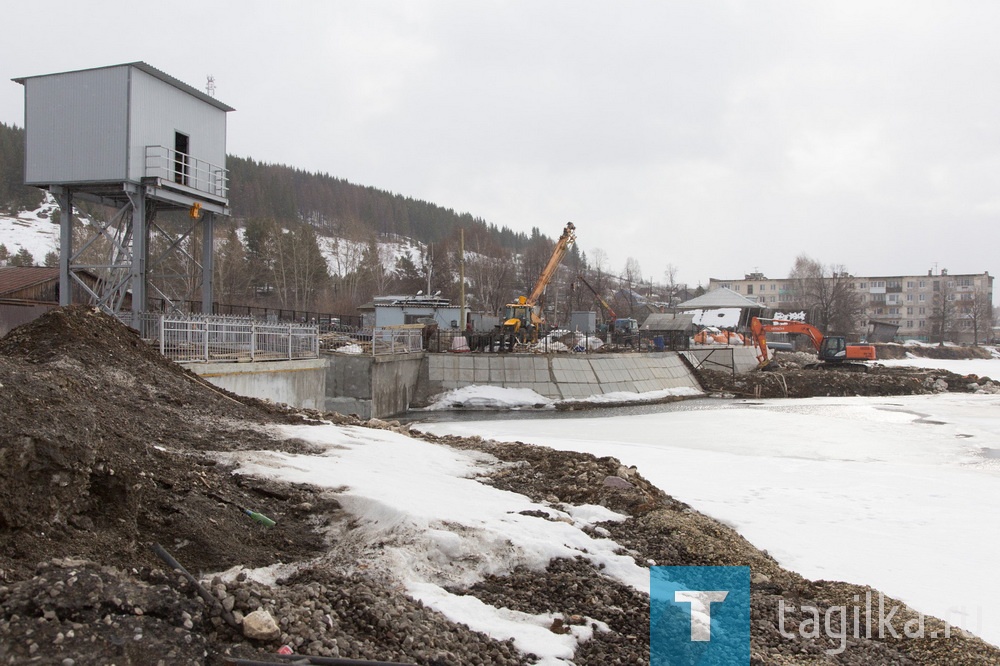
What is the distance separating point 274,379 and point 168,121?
9.84 metres

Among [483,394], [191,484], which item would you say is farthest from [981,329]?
[191,484]

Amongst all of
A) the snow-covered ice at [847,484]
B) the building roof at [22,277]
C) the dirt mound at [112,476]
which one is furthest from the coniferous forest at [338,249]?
the dirt mound at [112,476]

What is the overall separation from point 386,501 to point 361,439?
4200mm

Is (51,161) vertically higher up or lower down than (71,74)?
lower down

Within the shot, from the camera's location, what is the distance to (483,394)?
3080cm

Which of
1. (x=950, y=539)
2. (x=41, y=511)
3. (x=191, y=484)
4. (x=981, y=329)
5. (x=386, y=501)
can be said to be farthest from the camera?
(x=981, y=329)

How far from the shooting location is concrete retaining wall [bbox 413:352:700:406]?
31.6 metres

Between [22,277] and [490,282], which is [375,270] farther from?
[22,277]

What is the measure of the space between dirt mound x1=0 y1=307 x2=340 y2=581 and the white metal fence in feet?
18.9

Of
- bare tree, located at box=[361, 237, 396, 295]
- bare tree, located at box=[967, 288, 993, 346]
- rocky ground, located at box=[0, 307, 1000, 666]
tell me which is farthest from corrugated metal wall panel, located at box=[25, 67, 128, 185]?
bare tree, located at box=[967, 288, 993, 346]

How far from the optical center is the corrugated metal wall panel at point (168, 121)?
782 inches

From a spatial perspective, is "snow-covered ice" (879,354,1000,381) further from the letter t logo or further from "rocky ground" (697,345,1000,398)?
the letter t logo

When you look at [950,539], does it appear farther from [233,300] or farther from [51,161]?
[233,300]

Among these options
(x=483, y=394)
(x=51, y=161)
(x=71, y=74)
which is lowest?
(x=483, y=394)
